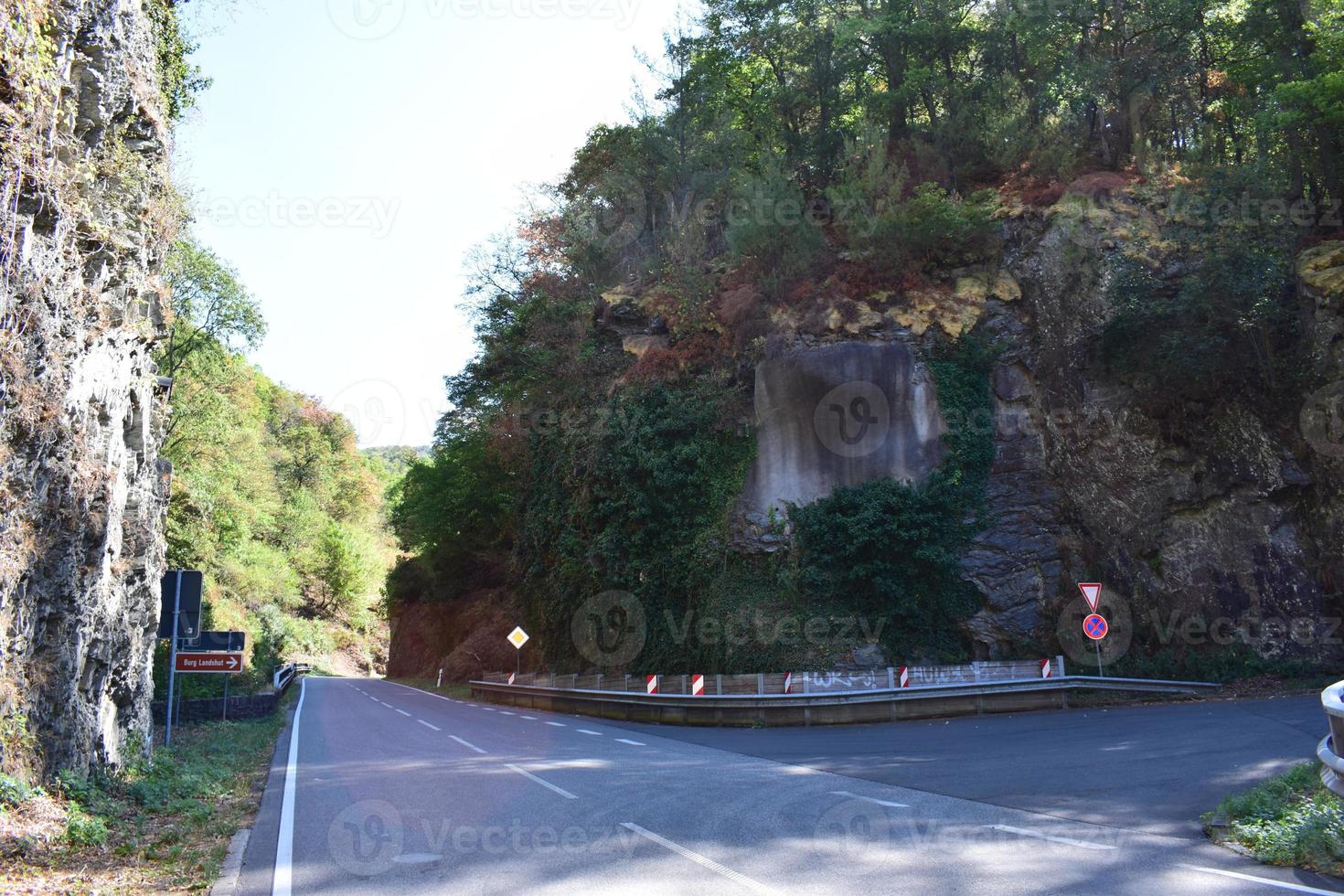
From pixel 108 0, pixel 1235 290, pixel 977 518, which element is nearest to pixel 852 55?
pixel 1235 290

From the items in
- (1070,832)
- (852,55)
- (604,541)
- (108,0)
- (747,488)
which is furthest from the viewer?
(852,55)

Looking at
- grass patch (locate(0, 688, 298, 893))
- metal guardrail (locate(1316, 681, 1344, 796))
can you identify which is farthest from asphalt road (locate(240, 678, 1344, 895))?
metal guardrail (locate(1316, 681, 1344, 796))

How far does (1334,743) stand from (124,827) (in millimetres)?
10686

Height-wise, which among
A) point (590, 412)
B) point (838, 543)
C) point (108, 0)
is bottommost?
point (838, 543)

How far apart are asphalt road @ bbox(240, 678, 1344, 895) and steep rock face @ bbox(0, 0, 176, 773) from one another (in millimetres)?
2663

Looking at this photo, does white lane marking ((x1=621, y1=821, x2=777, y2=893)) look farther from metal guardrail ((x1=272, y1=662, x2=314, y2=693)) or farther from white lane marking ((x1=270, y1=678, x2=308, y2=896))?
metal guardrail ((x1=272, y1=662, x2=314, y2=693))

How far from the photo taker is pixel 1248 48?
28.6m

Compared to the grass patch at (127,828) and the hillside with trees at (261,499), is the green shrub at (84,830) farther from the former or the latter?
the hillside with trees at (261,499)

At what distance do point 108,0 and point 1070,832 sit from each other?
14.9 m

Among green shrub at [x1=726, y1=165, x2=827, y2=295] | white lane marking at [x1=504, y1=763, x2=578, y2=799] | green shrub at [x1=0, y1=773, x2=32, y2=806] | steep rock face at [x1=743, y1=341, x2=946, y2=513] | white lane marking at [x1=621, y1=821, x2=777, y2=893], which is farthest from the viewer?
green shrub at [x1=726, y1=165, x2=827, y2=295]

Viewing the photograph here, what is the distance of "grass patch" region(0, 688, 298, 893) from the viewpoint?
6766 mm

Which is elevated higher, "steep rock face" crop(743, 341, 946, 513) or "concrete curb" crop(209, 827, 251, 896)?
"steep rock face" crop(743, 341, 946, 513)

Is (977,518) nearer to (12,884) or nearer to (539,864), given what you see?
(539,864)

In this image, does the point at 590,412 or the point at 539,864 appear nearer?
the point at 539,864
